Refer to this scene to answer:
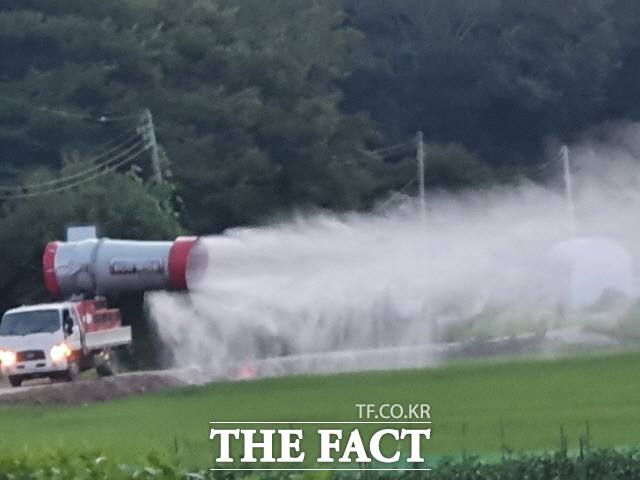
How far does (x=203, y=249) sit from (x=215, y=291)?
0.71 m

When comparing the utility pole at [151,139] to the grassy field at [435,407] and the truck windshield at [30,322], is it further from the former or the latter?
the truck windshield at [30,322]

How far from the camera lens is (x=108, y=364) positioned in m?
13.0

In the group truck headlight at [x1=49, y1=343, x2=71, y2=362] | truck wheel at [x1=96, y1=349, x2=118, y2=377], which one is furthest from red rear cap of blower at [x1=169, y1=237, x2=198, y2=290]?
truck headlight at [x1=49, y1=343, x2=71, y2=362]

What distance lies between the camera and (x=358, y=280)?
40.3 feet

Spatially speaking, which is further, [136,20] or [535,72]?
[136,20]

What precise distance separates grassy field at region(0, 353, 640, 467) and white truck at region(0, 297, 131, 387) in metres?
1.91

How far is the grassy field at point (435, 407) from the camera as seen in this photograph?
9984 mm

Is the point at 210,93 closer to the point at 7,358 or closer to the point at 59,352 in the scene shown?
the point at 7,358

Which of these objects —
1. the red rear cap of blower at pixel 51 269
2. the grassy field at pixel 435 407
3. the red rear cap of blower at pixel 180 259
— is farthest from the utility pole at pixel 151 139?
the grassy field at pixel 435 407

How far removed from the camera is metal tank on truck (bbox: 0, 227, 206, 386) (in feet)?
40.5

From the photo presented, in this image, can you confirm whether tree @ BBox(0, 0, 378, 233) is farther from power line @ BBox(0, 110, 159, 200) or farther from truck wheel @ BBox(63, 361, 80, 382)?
truck wheel @ BBox(63, 361, 80, 382)

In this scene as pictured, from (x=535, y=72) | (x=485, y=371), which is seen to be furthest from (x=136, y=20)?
(x=485, y=371)

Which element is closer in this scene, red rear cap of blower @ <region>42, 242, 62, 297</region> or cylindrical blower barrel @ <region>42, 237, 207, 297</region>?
cylindrical blower barrel @ <region>42, 237, 207, 297</region>

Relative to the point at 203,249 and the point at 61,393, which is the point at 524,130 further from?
the point at 61,393
